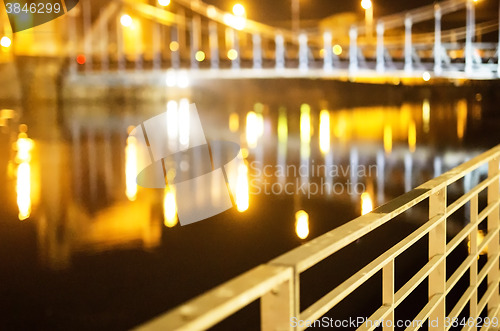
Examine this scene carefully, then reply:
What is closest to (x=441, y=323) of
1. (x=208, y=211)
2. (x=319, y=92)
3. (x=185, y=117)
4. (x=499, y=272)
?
(x=499, y=272)

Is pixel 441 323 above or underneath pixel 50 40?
underneath

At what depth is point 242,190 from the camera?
12.4m

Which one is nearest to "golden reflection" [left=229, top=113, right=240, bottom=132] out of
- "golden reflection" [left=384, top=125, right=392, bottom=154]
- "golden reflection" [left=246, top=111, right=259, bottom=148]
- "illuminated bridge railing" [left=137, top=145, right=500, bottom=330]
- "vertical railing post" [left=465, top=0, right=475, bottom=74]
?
"golden reflection" [left=246, top=111, right=259, bottom=148]

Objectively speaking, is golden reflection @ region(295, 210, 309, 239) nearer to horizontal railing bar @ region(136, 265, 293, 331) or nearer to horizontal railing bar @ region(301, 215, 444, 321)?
horizontal railing bar @ region(301, 215, 444, 321)

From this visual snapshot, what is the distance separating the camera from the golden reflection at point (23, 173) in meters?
11.5

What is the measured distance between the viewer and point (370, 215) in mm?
1362

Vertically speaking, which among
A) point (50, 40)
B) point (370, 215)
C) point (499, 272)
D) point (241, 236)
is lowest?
point (241, 236)

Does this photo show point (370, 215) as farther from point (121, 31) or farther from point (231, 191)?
point (121, 31)

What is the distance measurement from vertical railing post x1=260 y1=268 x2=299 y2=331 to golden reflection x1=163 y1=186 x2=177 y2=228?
28.8 ft

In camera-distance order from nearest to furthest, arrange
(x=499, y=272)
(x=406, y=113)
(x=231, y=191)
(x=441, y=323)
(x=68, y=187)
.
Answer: (x=441, y=323) → (x=499, y=272) → (x=231, y=191) → (x=68, y=187) → (x=406, y=113)

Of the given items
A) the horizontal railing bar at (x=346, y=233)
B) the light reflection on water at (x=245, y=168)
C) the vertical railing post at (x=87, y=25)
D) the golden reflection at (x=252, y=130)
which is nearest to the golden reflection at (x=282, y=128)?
the light reflection on water at (x=245, y=168)

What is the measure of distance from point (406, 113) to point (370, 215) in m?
33.1

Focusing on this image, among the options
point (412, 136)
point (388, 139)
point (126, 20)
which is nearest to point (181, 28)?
point (126, 20)

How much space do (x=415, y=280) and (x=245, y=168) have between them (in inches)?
552
